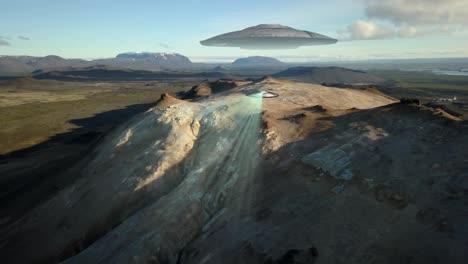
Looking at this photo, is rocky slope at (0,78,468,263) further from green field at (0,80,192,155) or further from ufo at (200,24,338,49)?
green field at (0,80,192,155)

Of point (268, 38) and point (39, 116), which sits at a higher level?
point (268, 38)

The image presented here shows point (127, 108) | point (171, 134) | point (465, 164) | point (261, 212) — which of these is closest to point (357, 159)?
point (465, 164)

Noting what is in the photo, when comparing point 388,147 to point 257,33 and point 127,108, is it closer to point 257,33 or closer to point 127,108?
point 257,33

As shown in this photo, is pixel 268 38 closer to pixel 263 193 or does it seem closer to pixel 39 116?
pixel 263 193

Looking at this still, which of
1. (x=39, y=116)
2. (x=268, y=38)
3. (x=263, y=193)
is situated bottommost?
(x=39, y=116)

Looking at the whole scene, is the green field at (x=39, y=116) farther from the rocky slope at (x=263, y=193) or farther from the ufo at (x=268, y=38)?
the ufo at (x=268, y=38)

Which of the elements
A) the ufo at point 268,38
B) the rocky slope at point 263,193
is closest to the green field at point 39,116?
the rocky slope at point 263,193

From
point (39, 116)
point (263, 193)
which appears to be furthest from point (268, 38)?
point (39, 116)
